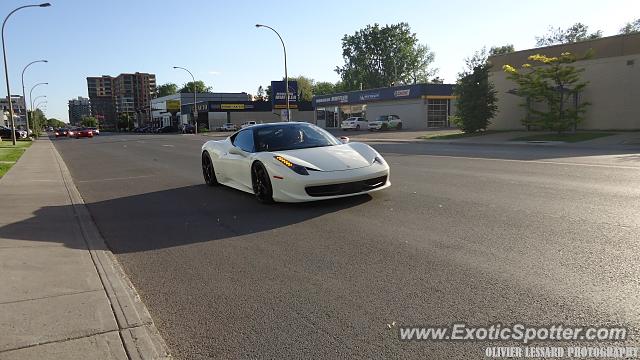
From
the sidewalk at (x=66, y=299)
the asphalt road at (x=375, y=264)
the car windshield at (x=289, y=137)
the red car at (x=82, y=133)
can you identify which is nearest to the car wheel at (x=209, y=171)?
the asphalt road at (x=375, y=264)

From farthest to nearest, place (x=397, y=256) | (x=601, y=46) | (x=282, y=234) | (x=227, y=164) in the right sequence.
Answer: (x=601, y=46), (x=227, y=164), (x=282, y=234), (x=397, y=256)

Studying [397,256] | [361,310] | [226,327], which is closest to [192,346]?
[226,327]

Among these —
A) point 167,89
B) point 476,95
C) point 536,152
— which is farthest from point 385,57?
point 167,89

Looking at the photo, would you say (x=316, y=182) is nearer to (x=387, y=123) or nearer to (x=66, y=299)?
(x=66, y=299)

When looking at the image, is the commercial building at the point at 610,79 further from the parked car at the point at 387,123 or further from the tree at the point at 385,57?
the tree at the point at 385,57

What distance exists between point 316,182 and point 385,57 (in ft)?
323

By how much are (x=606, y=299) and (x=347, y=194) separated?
3977 mm

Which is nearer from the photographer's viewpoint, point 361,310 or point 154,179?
point 361,310

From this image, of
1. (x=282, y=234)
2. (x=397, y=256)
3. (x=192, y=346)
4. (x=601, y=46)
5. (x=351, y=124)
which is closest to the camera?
(x=192, y=346)

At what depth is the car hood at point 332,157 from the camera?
23.1 feet

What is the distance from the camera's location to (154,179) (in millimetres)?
11977

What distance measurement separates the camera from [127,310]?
359 cm

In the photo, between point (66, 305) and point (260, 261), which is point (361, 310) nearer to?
point (260, 261)

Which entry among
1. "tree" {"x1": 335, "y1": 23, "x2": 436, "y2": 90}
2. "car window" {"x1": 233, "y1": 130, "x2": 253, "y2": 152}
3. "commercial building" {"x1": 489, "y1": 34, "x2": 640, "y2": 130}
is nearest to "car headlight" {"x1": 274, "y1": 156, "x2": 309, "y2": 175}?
"car window" {"x1": 233, "y1": 130, "x2": 253, "y2": 152}
